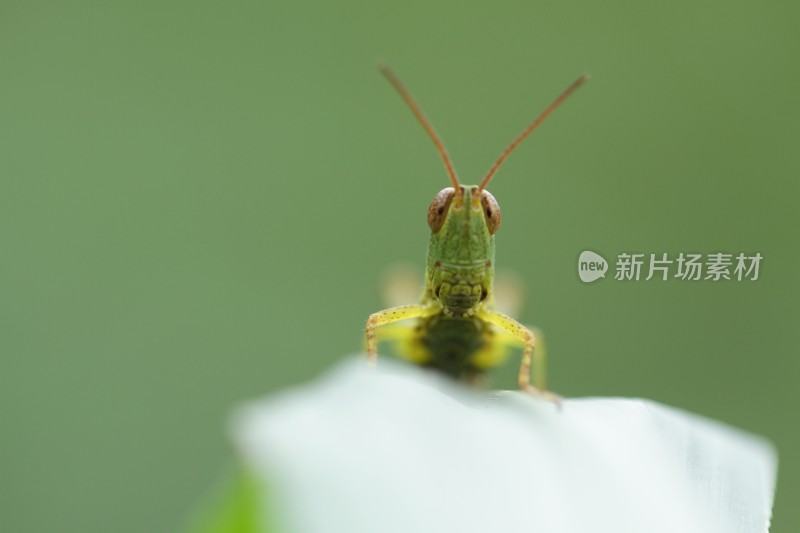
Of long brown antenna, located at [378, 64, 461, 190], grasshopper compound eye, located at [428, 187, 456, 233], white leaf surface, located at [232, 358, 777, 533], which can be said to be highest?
long brown antenna, located at [378, 64, 461, 190]

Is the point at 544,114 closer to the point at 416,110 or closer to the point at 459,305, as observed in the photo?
the point at 416,110

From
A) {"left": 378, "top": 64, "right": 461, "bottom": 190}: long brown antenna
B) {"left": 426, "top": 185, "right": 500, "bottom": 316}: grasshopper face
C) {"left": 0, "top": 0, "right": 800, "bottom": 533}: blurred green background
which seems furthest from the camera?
{"left": 0, "top": 0, "right": 800, "bottom": 533}: blurred green background

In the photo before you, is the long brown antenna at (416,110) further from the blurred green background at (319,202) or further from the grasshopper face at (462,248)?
the blurred green background at (319,202)

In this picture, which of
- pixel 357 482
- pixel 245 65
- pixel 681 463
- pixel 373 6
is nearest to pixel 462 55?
pixel 373 6

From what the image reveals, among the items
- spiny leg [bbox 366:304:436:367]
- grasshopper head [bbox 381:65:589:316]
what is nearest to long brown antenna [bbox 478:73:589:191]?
grasshopper head [bbox 381:65:589:316]

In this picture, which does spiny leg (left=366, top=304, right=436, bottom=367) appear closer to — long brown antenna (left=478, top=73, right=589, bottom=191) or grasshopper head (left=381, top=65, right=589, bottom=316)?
grasshopper head (left=381, top=65, right=589, bottom=316)

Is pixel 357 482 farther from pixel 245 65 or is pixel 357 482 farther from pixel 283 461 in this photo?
pixel 245 65

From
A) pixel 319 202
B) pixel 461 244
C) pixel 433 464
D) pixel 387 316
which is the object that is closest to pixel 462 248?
pixel 461 244
